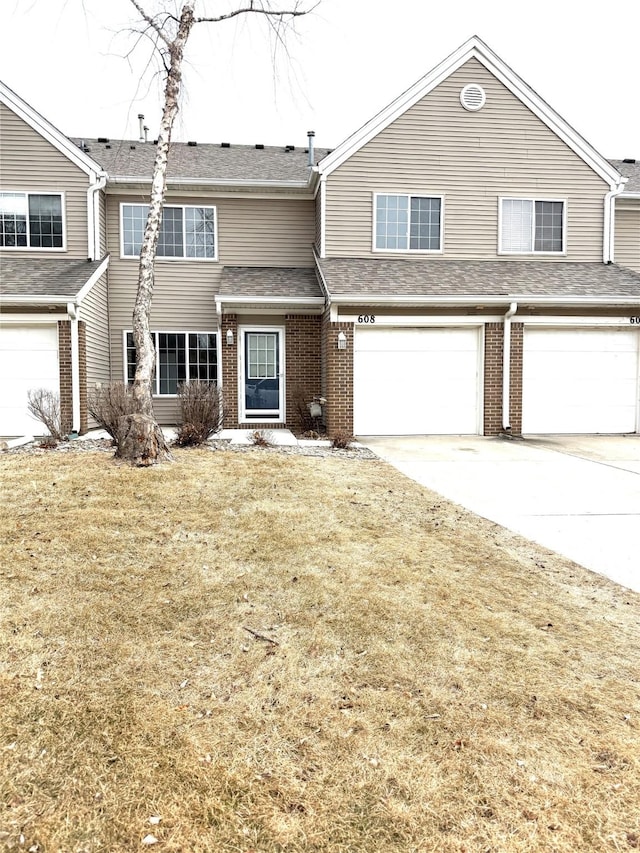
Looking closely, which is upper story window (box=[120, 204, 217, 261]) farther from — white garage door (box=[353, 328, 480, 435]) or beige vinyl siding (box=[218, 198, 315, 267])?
white garage door (box=[353, 328, 480, 435])

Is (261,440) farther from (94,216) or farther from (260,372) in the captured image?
(94,216)

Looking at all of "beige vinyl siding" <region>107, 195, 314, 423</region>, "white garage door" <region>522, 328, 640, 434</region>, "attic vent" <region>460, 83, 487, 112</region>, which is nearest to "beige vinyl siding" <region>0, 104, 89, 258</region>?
"beige vinyl siding" <region>107, 195, 314, 423</region>

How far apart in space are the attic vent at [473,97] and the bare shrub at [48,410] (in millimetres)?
11559

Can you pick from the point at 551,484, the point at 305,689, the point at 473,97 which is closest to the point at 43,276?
the point at 473,97

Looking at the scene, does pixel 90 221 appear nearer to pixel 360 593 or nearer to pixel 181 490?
pixel 181 490

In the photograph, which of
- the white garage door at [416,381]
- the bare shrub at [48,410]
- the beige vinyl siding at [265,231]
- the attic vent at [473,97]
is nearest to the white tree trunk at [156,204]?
the bare shrub at [48,410]

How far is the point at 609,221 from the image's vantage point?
14.6m

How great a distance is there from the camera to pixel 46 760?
2.56 metres

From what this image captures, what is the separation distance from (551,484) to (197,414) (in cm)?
578

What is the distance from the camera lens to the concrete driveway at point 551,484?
5.64 metres

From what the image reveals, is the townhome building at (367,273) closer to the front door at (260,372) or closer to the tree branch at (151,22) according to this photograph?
the front door at (260,372)

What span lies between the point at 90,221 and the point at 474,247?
9208 mm

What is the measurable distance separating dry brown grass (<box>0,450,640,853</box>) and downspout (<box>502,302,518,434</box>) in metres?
7.54

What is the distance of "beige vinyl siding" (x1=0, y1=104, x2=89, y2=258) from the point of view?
13656mm
